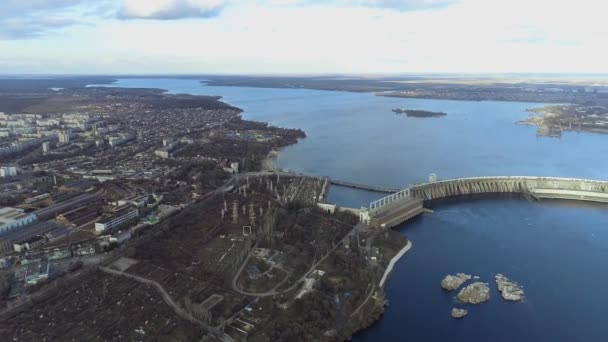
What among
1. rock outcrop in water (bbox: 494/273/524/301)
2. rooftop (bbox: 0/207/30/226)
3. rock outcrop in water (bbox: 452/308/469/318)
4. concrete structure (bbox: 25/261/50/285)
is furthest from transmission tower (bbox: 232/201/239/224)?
rock outcrop in water (bbox: 494/273/524/301)

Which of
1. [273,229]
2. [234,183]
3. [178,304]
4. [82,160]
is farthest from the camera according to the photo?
[82,160]

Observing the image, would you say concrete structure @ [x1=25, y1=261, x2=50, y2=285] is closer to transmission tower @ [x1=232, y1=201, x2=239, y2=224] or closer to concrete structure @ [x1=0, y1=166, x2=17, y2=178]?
transmission tower @ [x1=232, y1=201, x2=239, y2=224]

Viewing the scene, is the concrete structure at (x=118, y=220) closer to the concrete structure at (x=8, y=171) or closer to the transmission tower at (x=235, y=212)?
the transmission tower at (x=235, y=212)

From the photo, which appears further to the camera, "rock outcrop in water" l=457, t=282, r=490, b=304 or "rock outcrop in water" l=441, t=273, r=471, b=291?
"rock outcrop in water" l=441, t=273, r=471, b=291

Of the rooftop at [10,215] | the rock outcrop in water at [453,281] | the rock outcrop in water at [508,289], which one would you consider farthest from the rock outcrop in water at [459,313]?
the rooftop at [10,215]

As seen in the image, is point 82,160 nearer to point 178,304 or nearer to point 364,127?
point 178,304

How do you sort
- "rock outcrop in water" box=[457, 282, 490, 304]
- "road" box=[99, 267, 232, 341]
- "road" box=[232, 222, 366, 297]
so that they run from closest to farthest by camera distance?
"road" box=[99, 267, 232, 341]
"road" box=[232, 222, 366, 297]
"rock outcrop in water" box=[457, 282, 490, 304]

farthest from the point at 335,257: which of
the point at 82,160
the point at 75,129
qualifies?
the point at 75,129

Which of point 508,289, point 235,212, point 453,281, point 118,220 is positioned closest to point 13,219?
point 118,220
